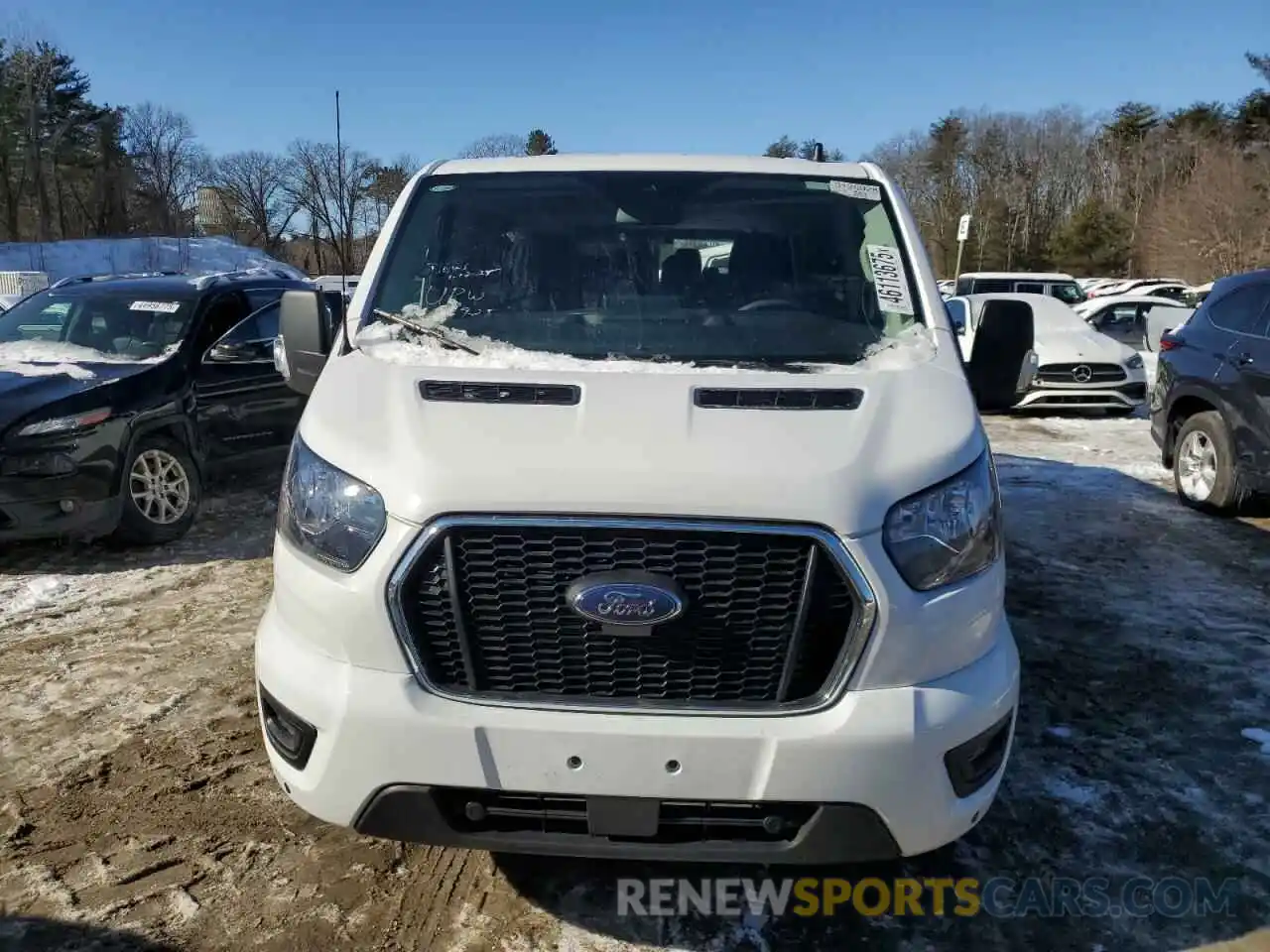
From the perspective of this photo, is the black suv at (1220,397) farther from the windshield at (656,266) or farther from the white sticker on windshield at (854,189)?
the windshield at (656,266)

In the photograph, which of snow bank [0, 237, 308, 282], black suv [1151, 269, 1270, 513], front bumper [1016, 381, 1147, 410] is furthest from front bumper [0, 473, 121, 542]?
snow bank [0, 237, 308, 282]

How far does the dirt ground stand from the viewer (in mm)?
2689

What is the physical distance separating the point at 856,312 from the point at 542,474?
4.99 ft

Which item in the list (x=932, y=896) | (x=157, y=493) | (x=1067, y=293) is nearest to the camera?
(x=932, y=896)

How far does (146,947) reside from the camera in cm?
261

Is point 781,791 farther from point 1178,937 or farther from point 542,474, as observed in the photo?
point 1178,937

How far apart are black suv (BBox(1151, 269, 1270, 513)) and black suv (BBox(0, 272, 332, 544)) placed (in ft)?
→ 23.0

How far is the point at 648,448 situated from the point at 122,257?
5970 centimetres

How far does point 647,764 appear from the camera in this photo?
2215 millimetres

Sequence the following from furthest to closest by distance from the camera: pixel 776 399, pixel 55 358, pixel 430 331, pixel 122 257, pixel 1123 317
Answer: pixel 122 257
pixel 1123 317
pixel 55 358
pixel 430 331
pixel 776 399

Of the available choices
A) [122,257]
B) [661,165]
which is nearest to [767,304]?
[661,165]

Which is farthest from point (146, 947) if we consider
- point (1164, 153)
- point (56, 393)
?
point (1164, 153)

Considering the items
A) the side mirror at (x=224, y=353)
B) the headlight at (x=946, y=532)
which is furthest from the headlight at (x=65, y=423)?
the headlight at (x=946, y=532)

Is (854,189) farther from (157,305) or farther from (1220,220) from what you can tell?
(1220,220)
